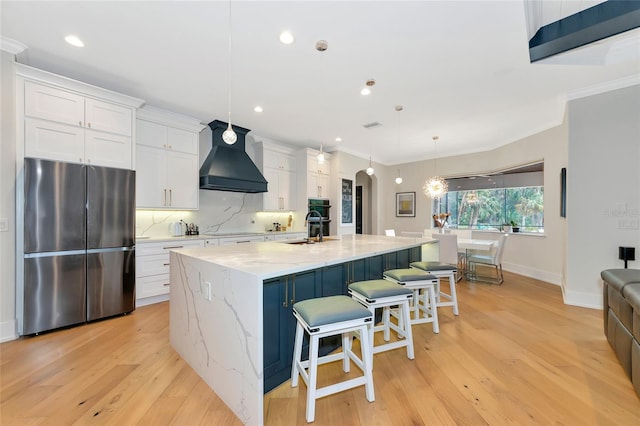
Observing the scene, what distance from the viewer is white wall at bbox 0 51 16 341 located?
8.27 feet

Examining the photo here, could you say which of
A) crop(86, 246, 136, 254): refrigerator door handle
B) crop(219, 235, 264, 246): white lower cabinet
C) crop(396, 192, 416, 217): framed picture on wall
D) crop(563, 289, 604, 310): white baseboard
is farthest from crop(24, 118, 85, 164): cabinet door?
crop(396, 192, 416, 217): framed picture on wall

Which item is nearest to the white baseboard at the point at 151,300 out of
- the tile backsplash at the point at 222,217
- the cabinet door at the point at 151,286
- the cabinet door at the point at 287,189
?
the cabinet door at the point at 151,286

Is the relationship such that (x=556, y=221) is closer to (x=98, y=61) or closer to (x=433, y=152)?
(x=433, y=152)

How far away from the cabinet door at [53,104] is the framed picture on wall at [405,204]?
22.6 feet

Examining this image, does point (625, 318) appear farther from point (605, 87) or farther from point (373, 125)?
point (373, 125)

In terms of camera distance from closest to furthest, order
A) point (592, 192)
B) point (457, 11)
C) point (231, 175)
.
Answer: point (457, 11) → point (592, 192) → point (231, 175)

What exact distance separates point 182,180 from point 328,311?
353 cm

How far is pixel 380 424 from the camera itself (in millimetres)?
1516

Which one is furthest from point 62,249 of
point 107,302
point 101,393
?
point 101,393

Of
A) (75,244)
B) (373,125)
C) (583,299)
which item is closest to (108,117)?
(75,244)

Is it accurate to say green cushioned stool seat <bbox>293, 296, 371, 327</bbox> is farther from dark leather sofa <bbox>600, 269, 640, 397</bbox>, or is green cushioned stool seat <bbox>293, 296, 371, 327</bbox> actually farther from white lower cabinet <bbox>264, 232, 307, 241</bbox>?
white lower cabinet <bbox>264, 232, 307, 241</bbox>

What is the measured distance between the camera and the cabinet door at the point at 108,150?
10.0 ft

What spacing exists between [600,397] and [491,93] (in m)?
3.32

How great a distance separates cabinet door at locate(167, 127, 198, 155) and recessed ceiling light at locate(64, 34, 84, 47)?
152cm
